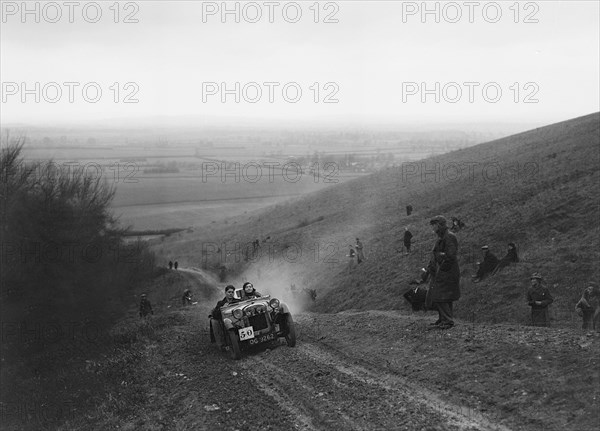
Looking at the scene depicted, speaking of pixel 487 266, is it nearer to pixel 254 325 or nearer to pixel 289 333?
pixel 289 333

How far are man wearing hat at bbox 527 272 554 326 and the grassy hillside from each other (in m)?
2.37

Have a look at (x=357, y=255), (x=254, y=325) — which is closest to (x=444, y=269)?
(x=254, y=325)

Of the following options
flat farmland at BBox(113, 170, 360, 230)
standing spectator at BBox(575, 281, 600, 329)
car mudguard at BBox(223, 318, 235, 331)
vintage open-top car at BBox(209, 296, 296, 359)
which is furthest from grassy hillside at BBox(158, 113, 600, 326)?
flat farmland at BBox(113, 170, 360, 230)

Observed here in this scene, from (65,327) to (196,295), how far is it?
11.7 m

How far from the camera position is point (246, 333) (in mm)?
13367

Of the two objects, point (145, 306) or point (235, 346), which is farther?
point (145, 306)

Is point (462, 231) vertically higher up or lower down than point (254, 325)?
higher up

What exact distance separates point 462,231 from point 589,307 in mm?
14840

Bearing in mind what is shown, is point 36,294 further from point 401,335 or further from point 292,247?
point 401,335

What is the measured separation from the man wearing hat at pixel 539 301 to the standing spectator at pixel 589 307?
74 cm

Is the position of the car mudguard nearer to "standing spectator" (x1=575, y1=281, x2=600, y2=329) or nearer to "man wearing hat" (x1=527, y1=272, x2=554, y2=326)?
"man wearing hat" (x1=527, y1=272, x2=554, y2=326)

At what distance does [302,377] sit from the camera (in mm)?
10945

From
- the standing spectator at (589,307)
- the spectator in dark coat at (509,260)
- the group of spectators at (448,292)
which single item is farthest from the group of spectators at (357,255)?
the standing spectator at (589,307)

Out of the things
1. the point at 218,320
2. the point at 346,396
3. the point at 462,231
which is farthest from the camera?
the point at 462,231
